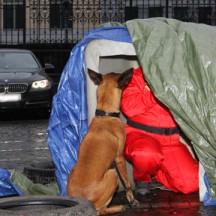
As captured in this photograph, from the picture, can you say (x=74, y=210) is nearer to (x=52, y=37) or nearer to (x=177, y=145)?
(x=177, y=145)

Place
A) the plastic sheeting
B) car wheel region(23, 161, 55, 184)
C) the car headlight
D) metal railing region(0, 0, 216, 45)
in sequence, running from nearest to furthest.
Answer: the plastic sheeting → car wheel region(23, 161, 55, 184) → the car headlight → metal railing region(0, 0, 216, 45)

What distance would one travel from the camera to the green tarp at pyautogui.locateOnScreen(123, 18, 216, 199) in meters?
7.79

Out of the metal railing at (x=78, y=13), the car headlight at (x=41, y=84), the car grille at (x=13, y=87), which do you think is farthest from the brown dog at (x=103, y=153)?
the metal railing at (x=78, y=13)

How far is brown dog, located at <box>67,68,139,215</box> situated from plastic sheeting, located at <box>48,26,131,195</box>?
0.55 meters

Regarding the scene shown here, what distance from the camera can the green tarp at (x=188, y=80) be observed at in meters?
7.79

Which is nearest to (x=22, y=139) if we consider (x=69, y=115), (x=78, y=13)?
(x=69, y=115)

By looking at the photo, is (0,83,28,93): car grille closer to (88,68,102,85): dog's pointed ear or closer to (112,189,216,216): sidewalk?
(112,189,216,216): sidewalk

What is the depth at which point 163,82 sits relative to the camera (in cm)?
781

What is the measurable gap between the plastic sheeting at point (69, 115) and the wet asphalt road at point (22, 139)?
244 centimetres

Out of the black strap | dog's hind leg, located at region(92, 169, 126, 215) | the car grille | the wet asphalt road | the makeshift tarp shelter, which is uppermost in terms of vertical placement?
the makeshift tarp shelter

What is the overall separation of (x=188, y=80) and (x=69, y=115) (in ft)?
4.48

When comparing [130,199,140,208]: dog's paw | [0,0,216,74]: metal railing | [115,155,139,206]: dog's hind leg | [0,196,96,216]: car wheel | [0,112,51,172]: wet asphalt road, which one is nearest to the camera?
[0,196,96,216]: car wheel

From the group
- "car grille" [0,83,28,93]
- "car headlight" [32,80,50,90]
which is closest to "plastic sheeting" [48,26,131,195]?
"car grille" [0,83,28,93]

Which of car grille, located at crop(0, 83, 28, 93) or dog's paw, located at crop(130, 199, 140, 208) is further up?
dog's paw, located at crop(130, 199, 140, 208)
